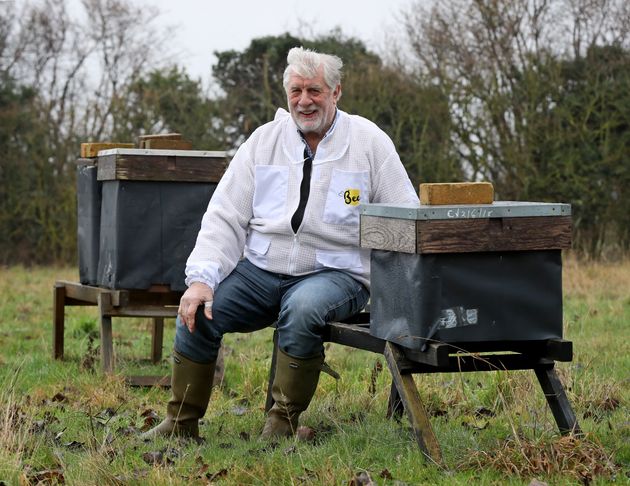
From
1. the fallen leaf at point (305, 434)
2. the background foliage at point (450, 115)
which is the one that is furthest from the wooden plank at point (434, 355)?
the background foliage at point (450, 115)

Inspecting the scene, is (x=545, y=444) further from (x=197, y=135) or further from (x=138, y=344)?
(x=197, y=135)

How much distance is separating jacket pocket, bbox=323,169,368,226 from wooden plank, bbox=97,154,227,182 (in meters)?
1.71

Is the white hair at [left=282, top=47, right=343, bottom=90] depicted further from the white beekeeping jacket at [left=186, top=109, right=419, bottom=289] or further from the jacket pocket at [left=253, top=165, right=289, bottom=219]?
the jacket pocket at [left=253, top=165, right=289, bottom=219]

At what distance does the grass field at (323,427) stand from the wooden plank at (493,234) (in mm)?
671

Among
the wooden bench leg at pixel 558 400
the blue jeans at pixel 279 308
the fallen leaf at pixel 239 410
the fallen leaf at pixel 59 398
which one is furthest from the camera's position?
the fallen leaf at pixel 59 398

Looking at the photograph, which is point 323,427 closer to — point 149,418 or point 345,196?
point 149,418

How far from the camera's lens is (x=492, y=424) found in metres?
4.99

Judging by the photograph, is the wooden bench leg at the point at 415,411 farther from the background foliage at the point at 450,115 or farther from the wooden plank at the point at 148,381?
the background foliage at the point at 450,115

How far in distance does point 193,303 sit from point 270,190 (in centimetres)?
72

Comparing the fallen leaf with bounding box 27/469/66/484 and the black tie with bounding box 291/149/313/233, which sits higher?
the black tie with bounding box 291/149/313/233

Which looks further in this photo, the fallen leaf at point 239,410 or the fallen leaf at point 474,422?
the fallen leaf at point 239,410

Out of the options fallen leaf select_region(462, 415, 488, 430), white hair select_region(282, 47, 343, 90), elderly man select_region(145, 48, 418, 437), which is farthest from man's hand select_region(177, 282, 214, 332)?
fallen leaf select_region(462, 415, 488, 430)

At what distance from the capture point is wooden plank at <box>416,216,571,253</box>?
405 centimetres

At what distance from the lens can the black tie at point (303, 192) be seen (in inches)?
197
